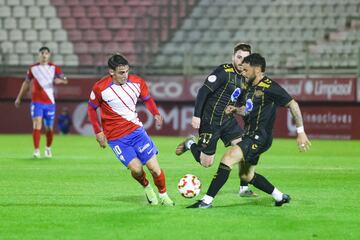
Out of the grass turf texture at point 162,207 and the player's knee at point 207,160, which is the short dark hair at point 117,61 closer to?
the grass turf texture at point 162,207

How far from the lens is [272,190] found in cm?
1104

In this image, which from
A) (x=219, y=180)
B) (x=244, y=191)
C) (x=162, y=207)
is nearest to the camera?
(x=219, y=180)

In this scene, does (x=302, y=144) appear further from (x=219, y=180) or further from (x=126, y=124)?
(x=126, y=124)

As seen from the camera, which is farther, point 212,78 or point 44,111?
point 44,111

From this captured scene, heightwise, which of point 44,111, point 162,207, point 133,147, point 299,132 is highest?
point 299,132

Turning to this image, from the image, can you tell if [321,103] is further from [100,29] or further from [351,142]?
[100,29]

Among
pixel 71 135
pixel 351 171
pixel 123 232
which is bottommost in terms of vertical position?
pixel 71 135

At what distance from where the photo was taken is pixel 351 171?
55.4 feet

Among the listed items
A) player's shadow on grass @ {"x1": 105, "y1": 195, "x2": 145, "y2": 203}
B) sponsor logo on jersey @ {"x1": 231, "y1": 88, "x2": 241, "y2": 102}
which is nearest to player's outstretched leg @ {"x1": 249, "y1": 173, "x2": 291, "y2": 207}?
player's shadow on grass @ {"x1": 105, "y1": 195, "x2": 145, "y2": 203}

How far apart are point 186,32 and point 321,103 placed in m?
6.85

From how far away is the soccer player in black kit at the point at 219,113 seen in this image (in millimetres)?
12586

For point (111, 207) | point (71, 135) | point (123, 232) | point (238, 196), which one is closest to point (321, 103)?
point (71, 135)

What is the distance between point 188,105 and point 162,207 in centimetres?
2115

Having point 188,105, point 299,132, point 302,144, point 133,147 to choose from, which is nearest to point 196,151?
point 133,147
